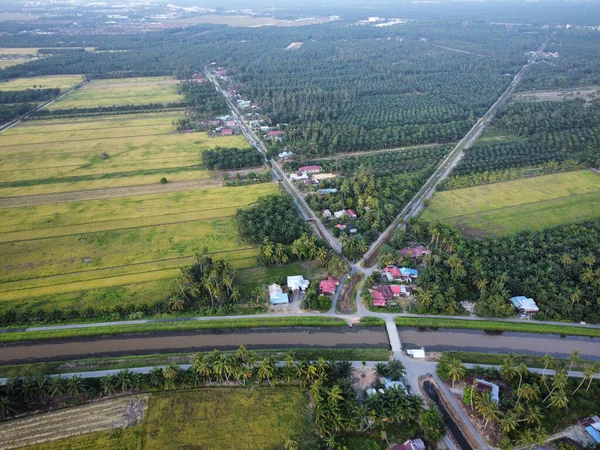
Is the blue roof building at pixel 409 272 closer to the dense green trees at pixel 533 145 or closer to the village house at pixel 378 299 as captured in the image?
the village house at pixel 378 299

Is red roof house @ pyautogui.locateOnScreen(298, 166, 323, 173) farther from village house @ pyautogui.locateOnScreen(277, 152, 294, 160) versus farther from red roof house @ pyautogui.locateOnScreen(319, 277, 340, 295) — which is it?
red roof house @ pyautogui.locateOnScreen(319, 277, 340, 295)

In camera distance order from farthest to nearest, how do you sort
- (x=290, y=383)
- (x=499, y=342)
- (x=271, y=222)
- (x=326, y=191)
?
1. (x=326, y=191)
2. (x=271, y=222)
3. (x=499, y=342)
4. (x=290, y=383)

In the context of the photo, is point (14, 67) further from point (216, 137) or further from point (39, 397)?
point (39, 397)

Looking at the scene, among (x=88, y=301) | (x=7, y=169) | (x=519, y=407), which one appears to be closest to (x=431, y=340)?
(x=519, y=407)

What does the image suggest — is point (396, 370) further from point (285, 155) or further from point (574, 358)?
point (285, 155)

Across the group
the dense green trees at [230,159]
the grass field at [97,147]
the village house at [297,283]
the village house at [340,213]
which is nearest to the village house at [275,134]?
the grass field at [97,147]

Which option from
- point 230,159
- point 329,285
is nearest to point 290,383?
point 329,285
